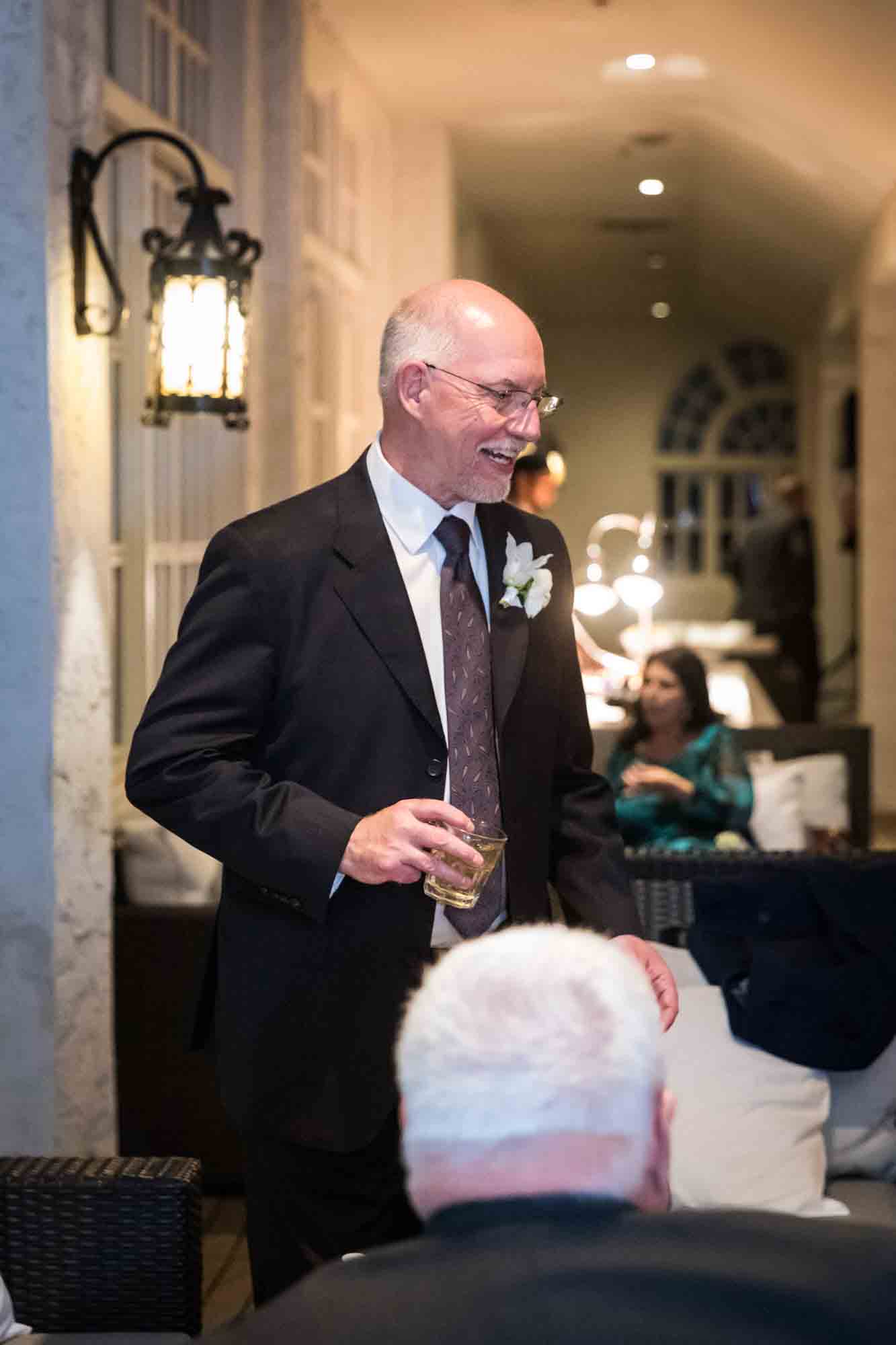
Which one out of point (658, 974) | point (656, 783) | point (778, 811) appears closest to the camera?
point (658, 974)

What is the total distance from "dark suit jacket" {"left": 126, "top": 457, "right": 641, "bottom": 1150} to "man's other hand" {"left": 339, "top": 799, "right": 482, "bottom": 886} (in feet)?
0.21

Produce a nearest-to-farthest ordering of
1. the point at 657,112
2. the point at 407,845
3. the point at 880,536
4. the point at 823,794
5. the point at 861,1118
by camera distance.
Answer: the point at 407,845 → the point at 861,1118 → the point at 823,794 → the point at 657,112 → the point at 880,536

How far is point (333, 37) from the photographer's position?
279 inches

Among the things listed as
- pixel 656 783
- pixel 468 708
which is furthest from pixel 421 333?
pixel 656 783

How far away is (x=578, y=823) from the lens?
2389 millimetres

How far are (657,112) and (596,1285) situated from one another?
8.11 metres

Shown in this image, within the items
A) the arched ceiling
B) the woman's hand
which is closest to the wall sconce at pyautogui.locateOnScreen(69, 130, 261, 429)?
the woman's hand

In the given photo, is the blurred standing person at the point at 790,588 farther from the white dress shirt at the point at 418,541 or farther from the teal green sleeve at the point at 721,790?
the white dress shirt at the point at 418,541

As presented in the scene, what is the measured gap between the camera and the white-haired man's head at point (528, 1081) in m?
1.23

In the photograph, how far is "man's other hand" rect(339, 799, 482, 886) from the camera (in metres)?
1.98

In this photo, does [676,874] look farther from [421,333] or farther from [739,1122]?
[421,333]

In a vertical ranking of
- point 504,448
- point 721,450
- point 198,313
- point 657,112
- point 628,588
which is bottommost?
point 628,588

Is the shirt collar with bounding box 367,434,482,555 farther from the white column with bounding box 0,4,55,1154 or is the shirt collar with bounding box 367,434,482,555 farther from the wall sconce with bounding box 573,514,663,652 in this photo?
the wall sconce with bounding box 573,514,663,652

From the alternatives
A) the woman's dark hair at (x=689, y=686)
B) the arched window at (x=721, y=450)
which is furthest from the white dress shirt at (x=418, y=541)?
the arched window at (x=721, y=450)
